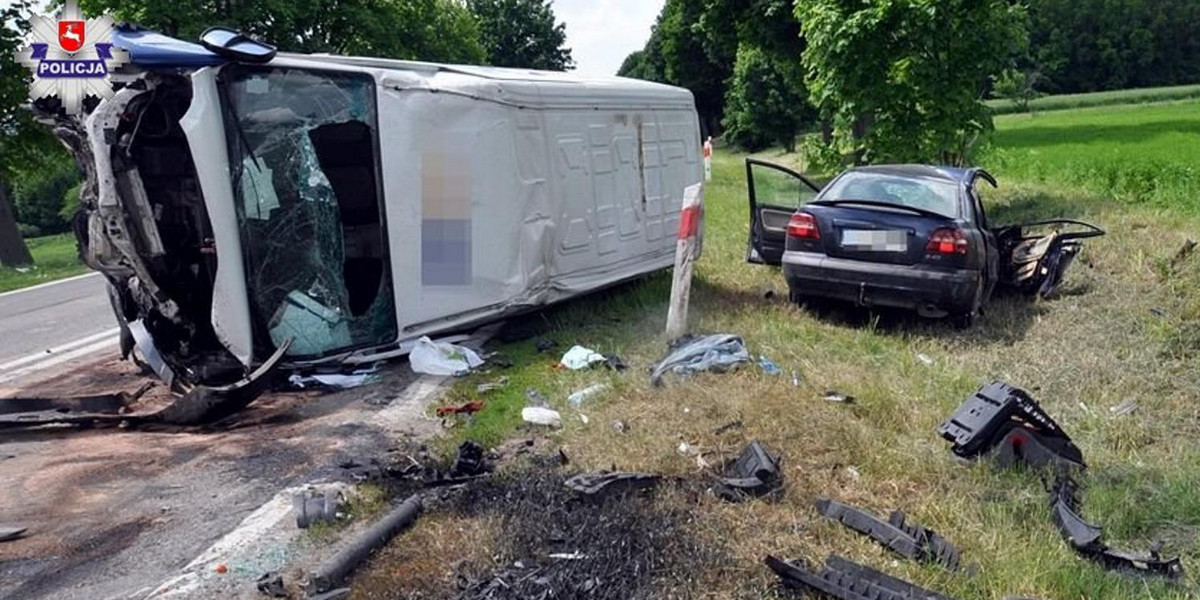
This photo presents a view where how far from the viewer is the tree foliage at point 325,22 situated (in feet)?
74.2

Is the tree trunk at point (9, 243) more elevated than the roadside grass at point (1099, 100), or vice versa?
the roadside grass at point (1099, 100)

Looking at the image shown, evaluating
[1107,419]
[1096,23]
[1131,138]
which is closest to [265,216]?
[1107,419]

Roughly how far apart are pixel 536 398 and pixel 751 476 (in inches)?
79.2

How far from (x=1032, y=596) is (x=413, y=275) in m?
4.55

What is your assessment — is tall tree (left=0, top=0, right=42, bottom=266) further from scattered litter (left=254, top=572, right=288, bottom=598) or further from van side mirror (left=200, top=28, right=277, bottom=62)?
scattered litter (left=254, top=572, right=288, bottom=598)

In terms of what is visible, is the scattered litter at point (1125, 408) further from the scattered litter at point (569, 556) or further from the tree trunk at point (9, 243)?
the tree trunk at point (9, 243)

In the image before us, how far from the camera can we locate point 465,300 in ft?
22.3

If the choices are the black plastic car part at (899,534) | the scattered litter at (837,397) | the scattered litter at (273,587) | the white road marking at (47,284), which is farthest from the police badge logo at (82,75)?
the white road marking at (47,284)

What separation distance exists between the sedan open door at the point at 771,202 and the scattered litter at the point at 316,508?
19.7 ft

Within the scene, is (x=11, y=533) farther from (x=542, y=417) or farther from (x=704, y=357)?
(x=704, y=357)

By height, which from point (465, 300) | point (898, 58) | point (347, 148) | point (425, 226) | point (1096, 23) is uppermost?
point (1096, 23)

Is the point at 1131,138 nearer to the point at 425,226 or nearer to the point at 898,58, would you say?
the point at 898,58

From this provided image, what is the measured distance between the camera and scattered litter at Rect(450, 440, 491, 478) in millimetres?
4371

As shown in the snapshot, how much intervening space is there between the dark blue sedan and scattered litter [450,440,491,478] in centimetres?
399
